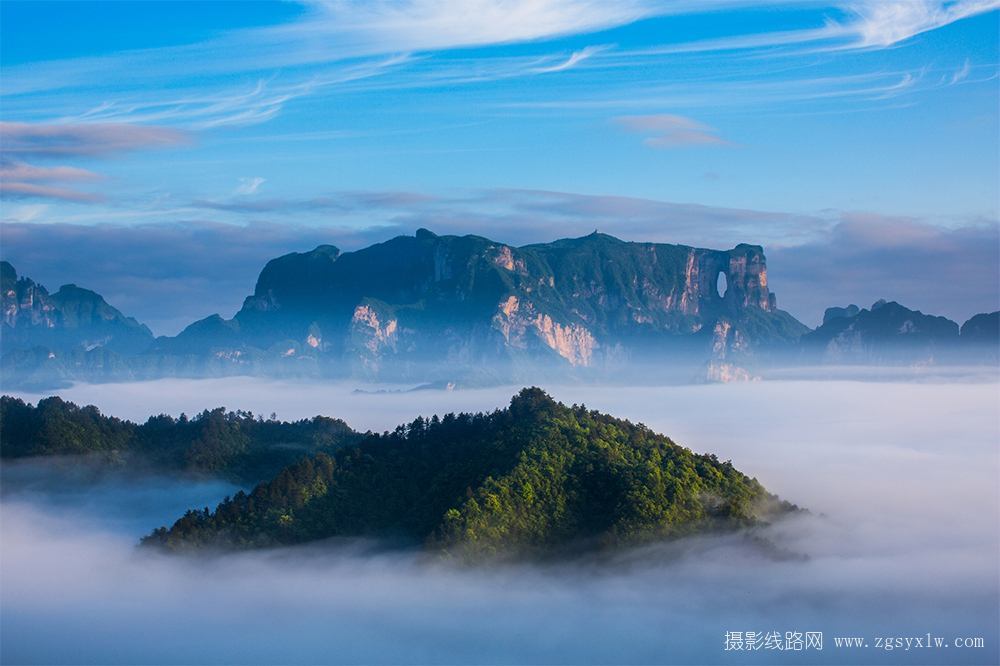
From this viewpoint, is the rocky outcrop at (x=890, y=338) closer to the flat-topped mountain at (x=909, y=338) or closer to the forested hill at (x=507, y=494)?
the flat-topped mountain at (x=909, y=338)

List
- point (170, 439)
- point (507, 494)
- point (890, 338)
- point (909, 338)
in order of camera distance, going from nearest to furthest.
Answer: point (507, 494) < point (170, 439) < point (909, 338) < point (890, 338)

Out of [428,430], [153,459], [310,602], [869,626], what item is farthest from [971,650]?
[153,459]

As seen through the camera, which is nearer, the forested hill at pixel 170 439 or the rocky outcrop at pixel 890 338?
the forested hill at pixel 170 439

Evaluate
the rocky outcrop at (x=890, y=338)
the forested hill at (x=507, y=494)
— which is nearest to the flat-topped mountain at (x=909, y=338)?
the rocky outcrop at (x=890, y=338)

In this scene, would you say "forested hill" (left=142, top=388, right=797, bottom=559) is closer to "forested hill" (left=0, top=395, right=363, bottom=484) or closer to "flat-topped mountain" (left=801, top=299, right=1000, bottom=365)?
"forested hill" (left=0, top=395, right=363, bottom=484)

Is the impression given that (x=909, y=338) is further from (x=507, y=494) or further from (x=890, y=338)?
(x=507, y=494)

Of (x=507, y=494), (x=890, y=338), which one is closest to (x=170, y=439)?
(x=507, y=494)
